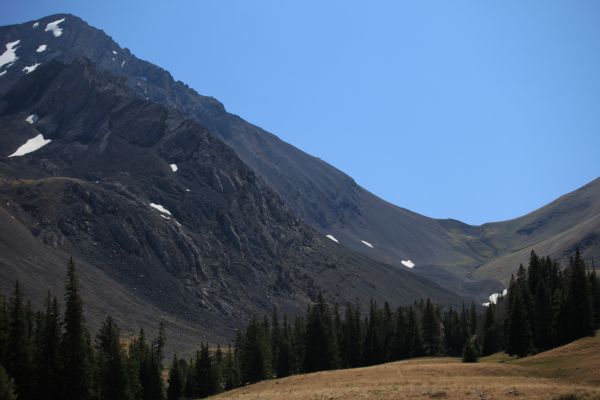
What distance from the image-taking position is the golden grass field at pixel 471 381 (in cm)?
4097

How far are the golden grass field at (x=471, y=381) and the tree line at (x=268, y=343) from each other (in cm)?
1580

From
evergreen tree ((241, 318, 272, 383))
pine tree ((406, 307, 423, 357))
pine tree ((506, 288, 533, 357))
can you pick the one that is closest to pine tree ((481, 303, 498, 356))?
pine tree ((406, 307, 423, 357))

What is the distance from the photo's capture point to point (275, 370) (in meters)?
114

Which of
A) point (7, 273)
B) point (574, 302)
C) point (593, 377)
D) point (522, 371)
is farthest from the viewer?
point (7, 273)

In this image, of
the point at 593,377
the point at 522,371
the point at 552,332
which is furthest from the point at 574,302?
the point at 593,377

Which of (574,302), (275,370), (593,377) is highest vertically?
(574,302)

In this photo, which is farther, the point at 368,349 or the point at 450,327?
the point at 450,327

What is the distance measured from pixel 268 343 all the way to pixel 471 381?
62170 mm

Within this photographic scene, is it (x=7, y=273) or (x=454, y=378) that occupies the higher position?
(x=7, y=273)

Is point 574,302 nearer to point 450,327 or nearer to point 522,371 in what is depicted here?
point 522,371

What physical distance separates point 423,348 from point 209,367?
120 feet

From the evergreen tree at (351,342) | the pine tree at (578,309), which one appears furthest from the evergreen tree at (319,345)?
the pine tree at (578,309)

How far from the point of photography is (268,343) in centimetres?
10712

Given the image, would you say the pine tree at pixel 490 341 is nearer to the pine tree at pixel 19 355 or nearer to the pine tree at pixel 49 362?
the pine tree at pixel 49 362
